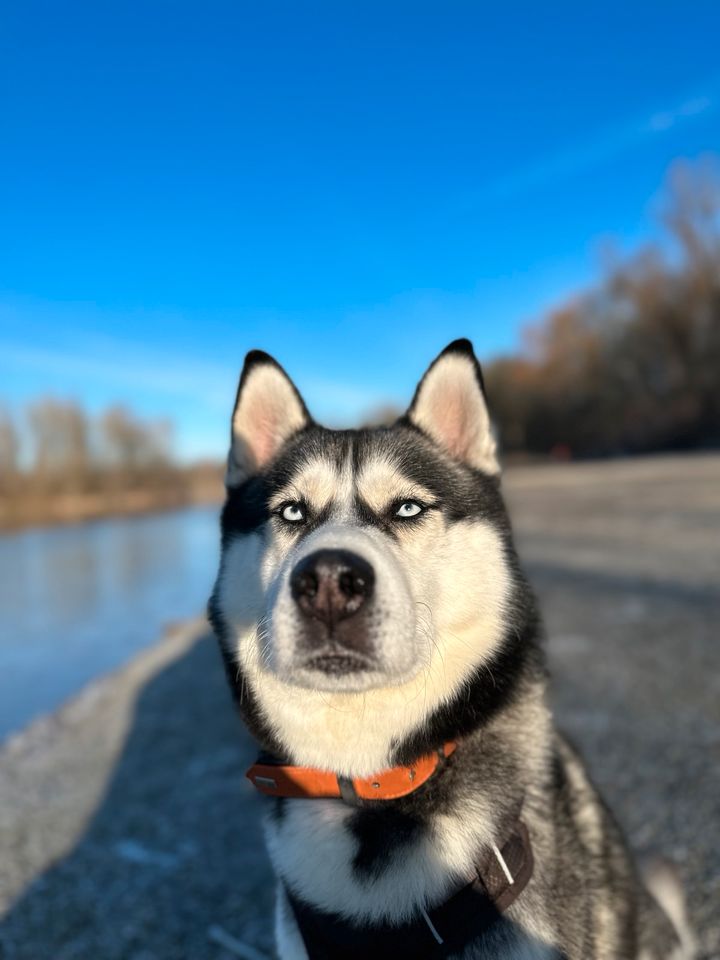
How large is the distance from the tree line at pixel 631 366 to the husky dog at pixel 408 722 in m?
47.3

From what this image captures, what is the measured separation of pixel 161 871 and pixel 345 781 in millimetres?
3224

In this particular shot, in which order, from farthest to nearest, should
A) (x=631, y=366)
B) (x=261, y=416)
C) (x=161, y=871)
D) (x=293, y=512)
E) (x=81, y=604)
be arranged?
(x=631, y=366) < (x=81, y=604) < (x=161, y=871) < (x=261, y=416) < (x=293, y=512)

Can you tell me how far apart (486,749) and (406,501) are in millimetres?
879

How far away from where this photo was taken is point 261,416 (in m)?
2.74

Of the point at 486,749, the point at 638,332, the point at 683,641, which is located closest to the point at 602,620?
the point at 683,641

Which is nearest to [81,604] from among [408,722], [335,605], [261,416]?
[261,416]

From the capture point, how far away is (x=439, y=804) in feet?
6.33

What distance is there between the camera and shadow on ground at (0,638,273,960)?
363 cm

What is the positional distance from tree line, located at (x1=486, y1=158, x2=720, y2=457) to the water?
31.0 meters

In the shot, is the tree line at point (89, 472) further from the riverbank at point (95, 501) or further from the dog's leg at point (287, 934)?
the dog's leg at point (287, 934)

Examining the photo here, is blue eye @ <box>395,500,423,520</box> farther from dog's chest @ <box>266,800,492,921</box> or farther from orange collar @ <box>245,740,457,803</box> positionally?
dog's chest @ <box>266,800,492,921</box>

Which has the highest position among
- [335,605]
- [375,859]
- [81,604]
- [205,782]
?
[335,605]

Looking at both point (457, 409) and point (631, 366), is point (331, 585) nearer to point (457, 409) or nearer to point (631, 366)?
point (457, 409)

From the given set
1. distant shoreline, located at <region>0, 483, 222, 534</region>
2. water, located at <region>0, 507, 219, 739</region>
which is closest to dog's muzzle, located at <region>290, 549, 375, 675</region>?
water, located at <region>0, 507, 219, 739</region>
